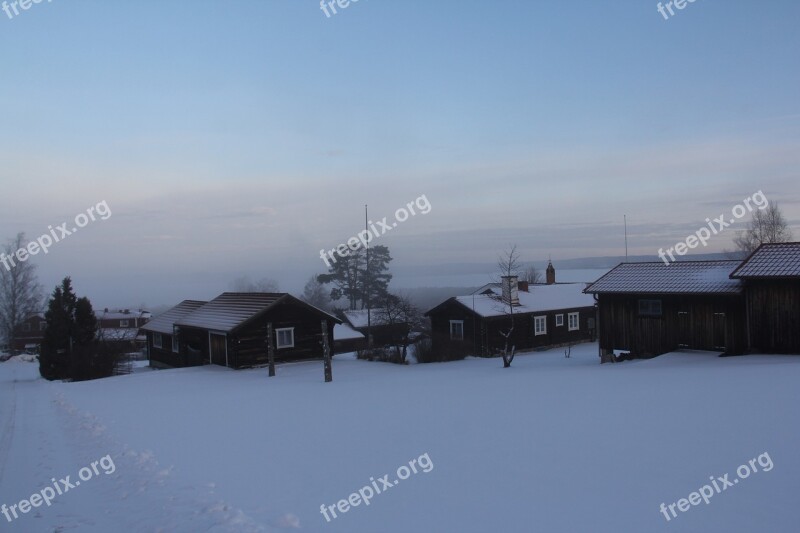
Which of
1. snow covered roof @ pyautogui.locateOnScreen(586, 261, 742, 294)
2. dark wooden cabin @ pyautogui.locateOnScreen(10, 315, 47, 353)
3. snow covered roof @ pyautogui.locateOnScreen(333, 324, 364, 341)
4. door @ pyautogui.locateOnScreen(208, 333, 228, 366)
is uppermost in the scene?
snow covered roof @ pyautogui.locateOnScreen(586, 261, 742, 294)

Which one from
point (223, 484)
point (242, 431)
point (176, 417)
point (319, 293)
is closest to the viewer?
point (223, 484)

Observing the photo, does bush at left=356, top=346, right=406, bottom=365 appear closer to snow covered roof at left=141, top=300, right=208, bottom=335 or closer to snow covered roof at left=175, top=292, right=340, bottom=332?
snow covered roof at left=175, top=292, right=340, bottom=332

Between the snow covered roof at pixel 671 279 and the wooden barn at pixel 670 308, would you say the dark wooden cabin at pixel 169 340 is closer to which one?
the wooden barn at pixel 670 308

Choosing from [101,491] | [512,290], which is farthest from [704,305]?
[101,491]

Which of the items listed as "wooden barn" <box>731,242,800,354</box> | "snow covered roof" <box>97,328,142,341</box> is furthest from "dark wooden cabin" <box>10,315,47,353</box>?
"wooden barn" <box>731,242,800,354</box>

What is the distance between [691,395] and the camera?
40.2ft

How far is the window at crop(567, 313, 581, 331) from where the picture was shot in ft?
136

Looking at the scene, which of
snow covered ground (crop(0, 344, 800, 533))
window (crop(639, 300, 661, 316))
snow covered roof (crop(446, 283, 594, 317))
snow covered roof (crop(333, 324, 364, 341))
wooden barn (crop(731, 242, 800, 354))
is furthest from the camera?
snow covered roof (crop(333, 324, 364, 341))

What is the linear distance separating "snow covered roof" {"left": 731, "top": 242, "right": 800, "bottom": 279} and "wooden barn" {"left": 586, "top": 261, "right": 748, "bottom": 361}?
45.8 inches

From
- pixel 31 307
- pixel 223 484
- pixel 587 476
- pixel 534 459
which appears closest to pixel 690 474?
pixel 587 476

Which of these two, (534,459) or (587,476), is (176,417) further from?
Result: (587,476)

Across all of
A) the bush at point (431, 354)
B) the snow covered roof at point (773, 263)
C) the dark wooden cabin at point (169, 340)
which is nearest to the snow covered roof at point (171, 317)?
the dark wooden cabin at point (169, 340)

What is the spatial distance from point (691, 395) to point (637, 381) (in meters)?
3.19

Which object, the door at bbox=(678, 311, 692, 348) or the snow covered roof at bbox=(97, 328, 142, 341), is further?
the snow covered roof at bbox=(97, 328, 142, 341)
